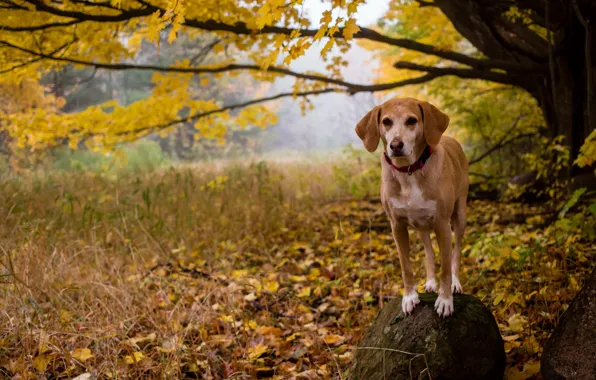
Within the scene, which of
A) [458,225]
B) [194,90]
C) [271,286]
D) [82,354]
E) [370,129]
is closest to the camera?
[370,129]

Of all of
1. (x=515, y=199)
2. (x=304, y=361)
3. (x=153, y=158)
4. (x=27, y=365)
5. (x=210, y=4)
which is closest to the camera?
(x=27, y=365)

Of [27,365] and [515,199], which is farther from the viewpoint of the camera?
[515,199]

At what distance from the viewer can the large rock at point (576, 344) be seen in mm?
1996

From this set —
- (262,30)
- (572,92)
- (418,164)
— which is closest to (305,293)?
(418,164)

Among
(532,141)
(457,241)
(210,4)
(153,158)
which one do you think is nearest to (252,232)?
(210,4)

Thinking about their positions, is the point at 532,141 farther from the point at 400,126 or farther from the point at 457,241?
the point at 400,126

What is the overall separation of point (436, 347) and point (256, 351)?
119 cm

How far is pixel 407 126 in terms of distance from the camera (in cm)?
210

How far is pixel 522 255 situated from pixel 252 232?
3394mm

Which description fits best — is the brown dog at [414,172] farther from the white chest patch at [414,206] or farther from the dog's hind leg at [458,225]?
the dog's hind leg at [458,225]

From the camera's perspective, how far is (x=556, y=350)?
2109 millimetres

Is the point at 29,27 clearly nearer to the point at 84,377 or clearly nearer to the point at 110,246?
the point at 110,246

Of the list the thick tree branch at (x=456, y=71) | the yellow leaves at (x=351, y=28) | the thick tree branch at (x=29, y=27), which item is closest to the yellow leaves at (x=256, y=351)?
the yellow leaves at (x=351, y=28)

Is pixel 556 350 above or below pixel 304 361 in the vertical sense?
above
